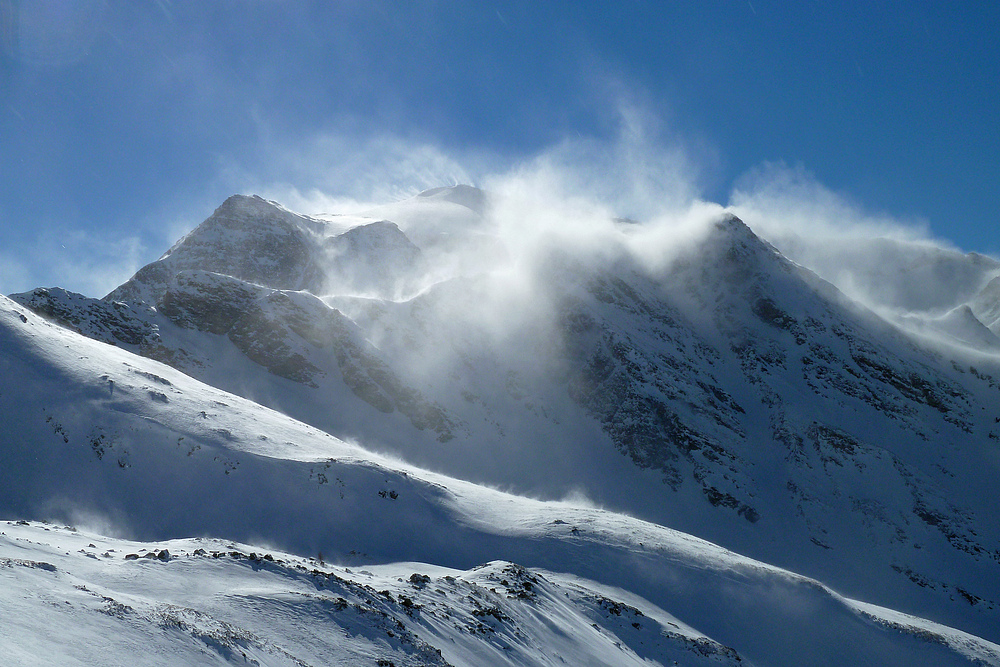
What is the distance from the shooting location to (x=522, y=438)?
2271 inches

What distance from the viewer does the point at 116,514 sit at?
22.5 metres

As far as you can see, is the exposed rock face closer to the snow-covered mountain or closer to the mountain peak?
the snow-covered mountain

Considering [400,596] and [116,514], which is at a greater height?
[400,596]

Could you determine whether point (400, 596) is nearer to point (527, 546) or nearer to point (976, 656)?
point (527, 546)

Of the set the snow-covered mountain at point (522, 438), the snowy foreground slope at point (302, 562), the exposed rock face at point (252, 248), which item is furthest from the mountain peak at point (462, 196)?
the snowy foreground slope at point (302, 562)

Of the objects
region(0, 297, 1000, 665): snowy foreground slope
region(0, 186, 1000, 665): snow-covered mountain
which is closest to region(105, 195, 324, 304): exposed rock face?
region(0, 186, 1000, 665): snow-covered mountain

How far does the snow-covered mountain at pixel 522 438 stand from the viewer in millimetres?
22234

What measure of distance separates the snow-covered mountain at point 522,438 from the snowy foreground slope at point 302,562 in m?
0.13

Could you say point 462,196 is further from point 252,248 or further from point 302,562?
point 302,562

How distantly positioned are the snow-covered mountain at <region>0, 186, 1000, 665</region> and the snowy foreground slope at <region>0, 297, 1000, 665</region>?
134mm

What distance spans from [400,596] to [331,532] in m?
10.4

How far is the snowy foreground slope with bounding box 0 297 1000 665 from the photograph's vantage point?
11367 millimetres

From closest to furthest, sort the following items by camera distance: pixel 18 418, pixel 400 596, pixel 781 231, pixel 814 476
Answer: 1. pixel 400 596
2. pixel 18 418
3. pixel 814 476
4. pixel 781 231

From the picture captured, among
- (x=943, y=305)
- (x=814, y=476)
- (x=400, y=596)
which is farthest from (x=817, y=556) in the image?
(x=943, y=305)
